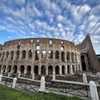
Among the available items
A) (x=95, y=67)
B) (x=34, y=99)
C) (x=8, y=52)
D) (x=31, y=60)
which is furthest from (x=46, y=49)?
(x=95, y=67)

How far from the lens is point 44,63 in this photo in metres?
19.7

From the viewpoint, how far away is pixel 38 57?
20359 mm

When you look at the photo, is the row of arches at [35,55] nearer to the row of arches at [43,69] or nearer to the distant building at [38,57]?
the distant building at [38,57]

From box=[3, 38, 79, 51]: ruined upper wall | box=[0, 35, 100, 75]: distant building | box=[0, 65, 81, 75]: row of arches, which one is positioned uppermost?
box=[3, 38, 79, 51]: ruined upper wall

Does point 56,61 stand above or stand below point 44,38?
below

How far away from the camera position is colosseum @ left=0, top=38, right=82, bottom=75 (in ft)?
65.4

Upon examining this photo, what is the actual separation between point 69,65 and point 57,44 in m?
7.04

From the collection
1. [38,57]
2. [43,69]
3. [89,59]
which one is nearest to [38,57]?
[38,57]

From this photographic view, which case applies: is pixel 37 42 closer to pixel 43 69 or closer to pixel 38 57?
pixel 38 57

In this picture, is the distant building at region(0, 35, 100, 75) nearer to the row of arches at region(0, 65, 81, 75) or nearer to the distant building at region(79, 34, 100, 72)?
the row of arches at region(0, 65, 81, 75)

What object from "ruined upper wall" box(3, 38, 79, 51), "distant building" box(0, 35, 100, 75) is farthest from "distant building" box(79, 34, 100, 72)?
"ruined upper wall" box(3, 38, 79, 51)

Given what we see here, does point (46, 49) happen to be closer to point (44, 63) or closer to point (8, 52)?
point (44, 63)

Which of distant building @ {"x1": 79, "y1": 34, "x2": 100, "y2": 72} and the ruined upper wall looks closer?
the ruined upper wall

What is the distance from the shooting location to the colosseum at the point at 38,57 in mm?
19922
